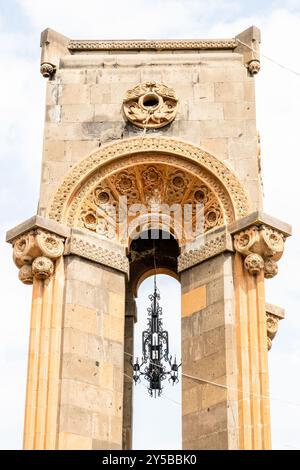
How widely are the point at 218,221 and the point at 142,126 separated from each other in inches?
87.9

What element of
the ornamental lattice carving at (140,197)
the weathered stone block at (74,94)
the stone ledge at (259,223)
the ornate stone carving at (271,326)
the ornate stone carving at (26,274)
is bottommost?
the ornate stone carving at (26,274)

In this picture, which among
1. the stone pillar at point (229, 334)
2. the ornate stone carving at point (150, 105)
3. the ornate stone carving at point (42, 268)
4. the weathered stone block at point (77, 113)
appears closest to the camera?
the stone pillar at point (229, 334)

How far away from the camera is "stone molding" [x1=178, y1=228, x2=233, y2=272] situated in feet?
57.8

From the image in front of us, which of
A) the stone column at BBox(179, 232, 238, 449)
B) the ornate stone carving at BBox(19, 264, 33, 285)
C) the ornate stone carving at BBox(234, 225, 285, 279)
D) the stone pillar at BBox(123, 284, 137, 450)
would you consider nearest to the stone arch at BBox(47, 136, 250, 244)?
the ornate stone carving at BBox(234, 225, 285, 279)

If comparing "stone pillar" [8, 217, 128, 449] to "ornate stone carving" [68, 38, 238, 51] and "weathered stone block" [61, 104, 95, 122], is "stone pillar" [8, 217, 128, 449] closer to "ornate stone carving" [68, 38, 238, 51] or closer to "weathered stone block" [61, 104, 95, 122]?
"weathered stone block" [61, 104, 95, 122]

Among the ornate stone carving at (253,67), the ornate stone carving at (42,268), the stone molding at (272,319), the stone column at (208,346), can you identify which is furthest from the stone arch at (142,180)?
the stone molding at (272,319)

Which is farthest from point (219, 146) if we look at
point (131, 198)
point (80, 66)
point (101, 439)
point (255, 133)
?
point (101, 439)

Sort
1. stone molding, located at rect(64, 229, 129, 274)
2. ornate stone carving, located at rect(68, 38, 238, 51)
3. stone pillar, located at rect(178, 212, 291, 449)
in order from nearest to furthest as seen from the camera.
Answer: stone pillar, located at rect(178, 212, 291, 449), stone molding, located at rect(64, 229, 129, 274), ornate stone carving, located at rect(68, 38, 238, 51)

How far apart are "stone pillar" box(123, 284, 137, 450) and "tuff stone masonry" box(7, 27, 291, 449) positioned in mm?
42

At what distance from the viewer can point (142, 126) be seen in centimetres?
1881

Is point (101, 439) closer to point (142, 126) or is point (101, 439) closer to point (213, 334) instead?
point (213, 334)

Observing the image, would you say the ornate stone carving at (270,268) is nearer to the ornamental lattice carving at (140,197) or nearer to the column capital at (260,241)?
the column capital at (260,241)

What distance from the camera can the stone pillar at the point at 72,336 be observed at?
54.0ft

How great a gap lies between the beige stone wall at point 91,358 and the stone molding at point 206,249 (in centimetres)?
112
